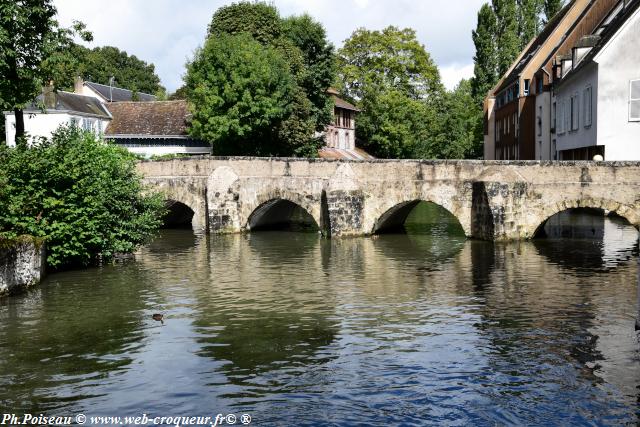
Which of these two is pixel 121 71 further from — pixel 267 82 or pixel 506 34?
pixel 267 82

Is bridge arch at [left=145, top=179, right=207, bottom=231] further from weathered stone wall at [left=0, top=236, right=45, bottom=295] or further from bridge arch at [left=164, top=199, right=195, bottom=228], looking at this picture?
weathered stone wall at [left=0, top=236, right=45, bottom=295]

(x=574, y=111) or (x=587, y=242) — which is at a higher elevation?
(x=574, y=111)

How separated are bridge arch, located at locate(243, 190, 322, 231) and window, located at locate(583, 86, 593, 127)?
14.9 metres

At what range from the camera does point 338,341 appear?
1823 cm

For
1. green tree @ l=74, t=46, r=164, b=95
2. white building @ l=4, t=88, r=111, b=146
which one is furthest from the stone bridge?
green tree @ l=74, t=46, r=164, b=95

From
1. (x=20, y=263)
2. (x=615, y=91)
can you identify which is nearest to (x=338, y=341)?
(x=20, y=263)

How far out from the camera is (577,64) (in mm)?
43375

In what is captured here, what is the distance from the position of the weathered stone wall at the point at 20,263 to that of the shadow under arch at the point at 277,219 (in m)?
18.4

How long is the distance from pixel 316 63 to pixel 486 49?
24.2 metres

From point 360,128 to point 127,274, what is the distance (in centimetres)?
4799

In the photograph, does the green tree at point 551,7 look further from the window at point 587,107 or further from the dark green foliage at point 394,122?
the window at point 587,107

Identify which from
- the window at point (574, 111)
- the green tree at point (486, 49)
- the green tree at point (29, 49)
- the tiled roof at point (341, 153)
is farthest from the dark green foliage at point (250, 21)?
the green tree at point (29, 49)

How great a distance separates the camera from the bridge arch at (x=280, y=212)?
4141 centimetres

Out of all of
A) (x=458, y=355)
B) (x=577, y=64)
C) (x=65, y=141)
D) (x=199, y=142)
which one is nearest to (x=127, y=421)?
(x=458, y=355)
